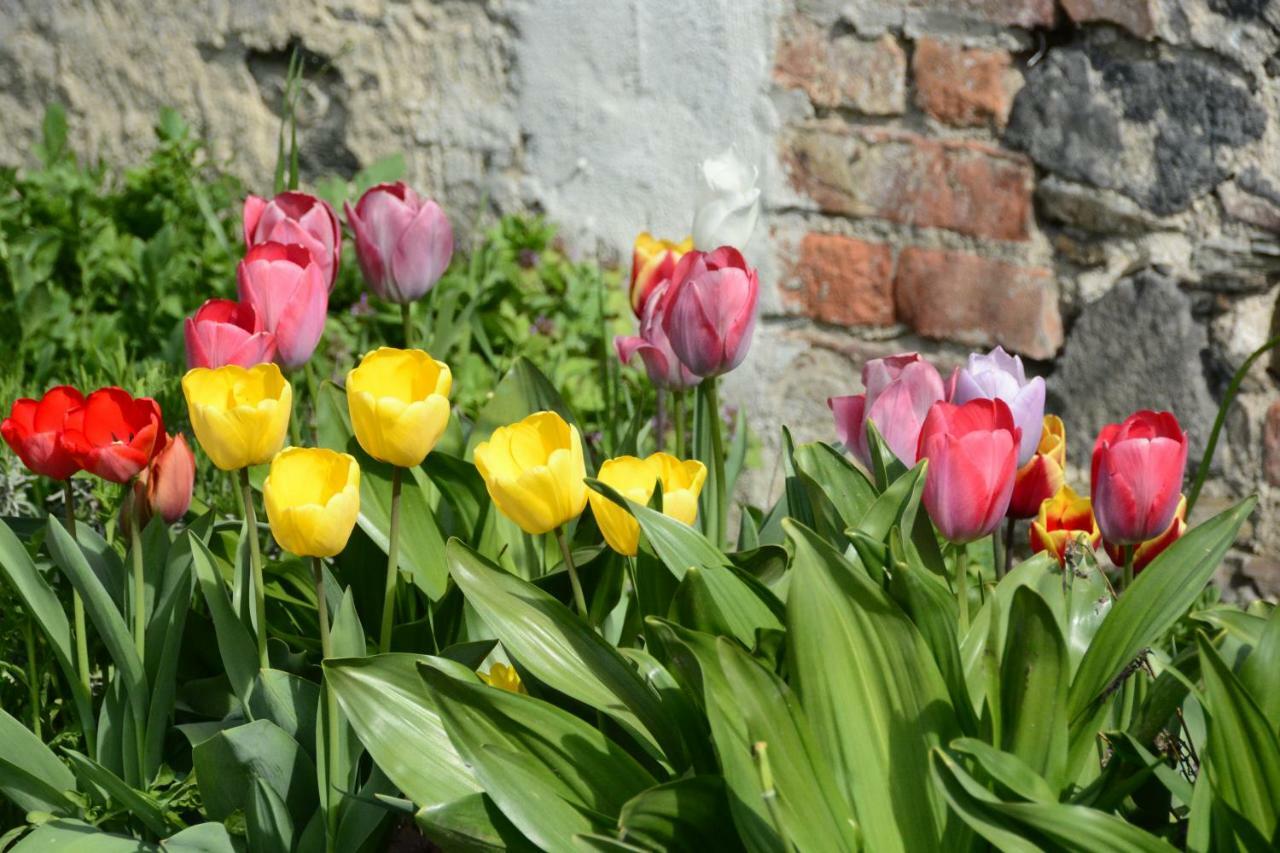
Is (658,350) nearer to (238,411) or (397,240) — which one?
(397,240)

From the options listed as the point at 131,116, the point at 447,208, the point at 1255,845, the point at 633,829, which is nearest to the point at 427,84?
the point at 447,208

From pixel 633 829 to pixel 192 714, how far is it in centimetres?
48

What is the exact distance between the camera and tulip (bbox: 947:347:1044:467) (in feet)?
3.26

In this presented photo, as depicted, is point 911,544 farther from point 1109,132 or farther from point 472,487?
point 1109,132

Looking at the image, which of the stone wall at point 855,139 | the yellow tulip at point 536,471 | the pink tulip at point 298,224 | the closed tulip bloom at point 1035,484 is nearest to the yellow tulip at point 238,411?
the yellow tulip at point 536,471

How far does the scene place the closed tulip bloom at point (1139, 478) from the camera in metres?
0.95

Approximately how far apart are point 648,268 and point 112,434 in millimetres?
523

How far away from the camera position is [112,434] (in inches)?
39.8

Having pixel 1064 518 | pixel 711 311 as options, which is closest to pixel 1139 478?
pixel 1064 518

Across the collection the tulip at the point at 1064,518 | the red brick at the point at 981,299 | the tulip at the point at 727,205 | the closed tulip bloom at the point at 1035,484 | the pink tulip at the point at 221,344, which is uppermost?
the tulip at the point at 727,205

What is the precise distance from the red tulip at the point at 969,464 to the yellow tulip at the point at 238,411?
0.44 m

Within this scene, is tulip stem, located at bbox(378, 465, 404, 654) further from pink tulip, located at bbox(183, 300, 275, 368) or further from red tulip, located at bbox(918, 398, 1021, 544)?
red tulip, located at bbox(918, 398, 1021, 544)

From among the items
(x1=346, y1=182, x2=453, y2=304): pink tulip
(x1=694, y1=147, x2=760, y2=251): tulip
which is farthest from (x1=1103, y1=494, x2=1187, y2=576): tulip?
(x1=346, y1=182, x2=453, y2=304): pink tulip

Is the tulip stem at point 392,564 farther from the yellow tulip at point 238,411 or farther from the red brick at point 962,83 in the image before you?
the red brick at point 962,83
